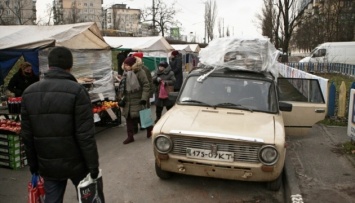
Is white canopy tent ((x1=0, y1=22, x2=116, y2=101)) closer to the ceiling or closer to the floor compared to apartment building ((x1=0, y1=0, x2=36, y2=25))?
closer to the floor

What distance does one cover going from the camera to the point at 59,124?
309 centimetres

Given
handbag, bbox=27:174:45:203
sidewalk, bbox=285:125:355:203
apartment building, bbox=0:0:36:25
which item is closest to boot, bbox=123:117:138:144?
sidewalk, bbox=285:125:355:203

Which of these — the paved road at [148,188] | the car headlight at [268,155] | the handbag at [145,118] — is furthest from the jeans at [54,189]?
the handbag at [145,118]

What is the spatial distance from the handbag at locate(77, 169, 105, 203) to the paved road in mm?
1530

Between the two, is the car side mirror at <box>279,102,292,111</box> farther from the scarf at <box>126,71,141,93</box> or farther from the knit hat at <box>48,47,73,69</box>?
the knit hat at <box>48,47,73,69</box>

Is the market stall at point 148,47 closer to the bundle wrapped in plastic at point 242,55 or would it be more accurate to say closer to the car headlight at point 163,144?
the bundle wrapped in plastic at point 242,55

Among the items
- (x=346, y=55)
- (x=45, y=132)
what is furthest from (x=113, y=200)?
(x=346, y=55)

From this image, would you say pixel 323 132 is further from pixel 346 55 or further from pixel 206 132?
pixel 346 55

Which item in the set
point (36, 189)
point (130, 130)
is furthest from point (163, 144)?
point (130, 130)

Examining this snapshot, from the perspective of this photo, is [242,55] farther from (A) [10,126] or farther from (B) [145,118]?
(A) [10,126]

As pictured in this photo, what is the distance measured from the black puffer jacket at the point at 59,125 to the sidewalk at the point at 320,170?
9.49ft

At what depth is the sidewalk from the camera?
187 inches

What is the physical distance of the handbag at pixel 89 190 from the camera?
315 centimetres

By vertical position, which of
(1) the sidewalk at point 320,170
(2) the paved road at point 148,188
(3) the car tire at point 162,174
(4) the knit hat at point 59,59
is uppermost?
(4) the knit hat at point 59,59
